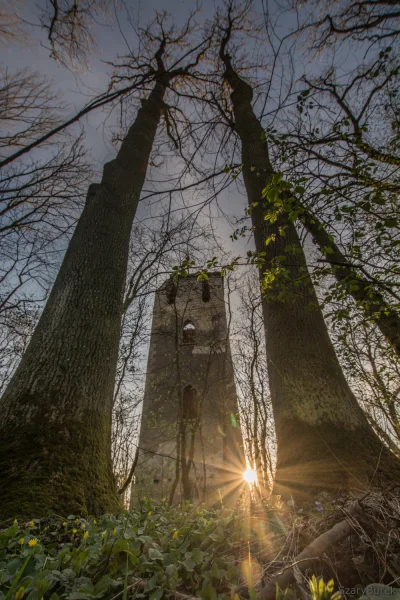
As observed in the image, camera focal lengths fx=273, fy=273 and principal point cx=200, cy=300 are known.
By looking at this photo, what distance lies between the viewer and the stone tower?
861 centimetres

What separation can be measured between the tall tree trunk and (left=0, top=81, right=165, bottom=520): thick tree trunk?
4.75ft

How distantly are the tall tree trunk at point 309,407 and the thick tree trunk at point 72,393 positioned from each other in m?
1.45

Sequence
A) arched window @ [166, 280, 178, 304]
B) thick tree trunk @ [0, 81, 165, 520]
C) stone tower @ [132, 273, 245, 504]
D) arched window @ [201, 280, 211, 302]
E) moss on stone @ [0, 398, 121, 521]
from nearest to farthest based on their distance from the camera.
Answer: moss on stone @ [0, 398, 121, 521] → thick tree trunk @ [0, 81, 165, 520] → arched window @ [166, 280, 178, 304] → stone tower @ [132, 273, 245, 504] → arched window @ [201, 280, 211, 302]

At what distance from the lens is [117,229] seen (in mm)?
3436

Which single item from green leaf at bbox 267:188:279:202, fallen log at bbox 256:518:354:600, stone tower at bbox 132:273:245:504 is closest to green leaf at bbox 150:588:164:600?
fallen log at bbox 256:518:354:600

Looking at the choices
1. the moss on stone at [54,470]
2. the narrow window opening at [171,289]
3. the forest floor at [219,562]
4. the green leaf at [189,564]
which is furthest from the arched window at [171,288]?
the green leaf at [189,564]

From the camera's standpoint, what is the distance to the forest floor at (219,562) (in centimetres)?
85

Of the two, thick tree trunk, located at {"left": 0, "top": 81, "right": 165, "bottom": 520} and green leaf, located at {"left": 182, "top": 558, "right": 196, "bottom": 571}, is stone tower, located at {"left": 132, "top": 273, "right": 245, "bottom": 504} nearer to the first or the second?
thick tree trunk, located at {"left": 0, "top": 81, "right": 165, "bottom": 520}

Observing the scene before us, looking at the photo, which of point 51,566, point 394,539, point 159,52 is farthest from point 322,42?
point 51,566

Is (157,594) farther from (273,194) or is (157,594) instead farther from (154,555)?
(273,194)

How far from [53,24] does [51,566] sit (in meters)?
7.90

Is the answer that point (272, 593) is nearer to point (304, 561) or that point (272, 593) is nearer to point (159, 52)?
point (304, 561)

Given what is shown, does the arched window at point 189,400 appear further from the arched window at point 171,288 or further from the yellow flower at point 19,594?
the yellow flower at point 19,594

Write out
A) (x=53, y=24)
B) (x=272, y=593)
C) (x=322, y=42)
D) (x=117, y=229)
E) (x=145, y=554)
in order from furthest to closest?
1. (x=322, y=42)
2. (x=53, y=24)
3. (x=117, y=229)
4. (x=145, y=554)
5. (x=272, y=593)
